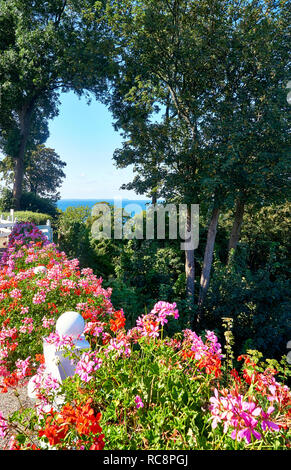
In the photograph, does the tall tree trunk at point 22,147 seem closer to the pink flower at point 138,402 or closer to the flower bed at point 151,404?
the flower bed at point 151,404

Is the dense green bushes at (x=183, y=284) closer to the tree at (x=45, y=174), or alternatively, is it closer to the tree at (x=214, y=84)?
the tree at (x=214, y=84)

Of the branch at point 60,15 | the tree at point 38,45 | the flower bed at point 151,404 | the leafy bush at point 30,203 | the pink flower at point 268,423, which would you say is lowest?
the flower bed at point 151,404

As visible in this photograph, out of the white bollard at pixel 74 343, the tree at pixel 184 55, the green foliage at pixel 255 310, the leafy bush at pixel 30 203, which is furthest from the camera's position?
the leafy bush at pixel 30 203

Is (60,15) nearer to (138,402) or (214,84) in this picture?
(214,84)

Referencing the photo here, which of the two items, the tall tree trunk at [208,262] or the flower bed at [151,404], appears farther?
the tall tree trunk at [208,262]

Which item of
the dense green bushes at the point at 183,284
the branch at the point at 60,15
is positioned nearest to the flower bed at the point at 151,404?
the dense green bushes at the point at 183,284

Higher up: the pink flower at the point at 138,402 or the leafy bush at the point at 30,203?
the leafy bush at the point at 30,203

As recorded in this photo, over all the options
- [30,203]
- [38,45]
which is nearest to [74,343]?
[38,45]

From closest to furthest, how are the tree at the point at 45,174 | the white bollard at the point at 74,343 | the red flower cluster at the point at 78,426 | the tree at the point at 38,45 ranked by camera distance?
the red flower cluster at the point at 78,426, the white bollard at the point at 74,343, the tree at the point at 38,45, the tree at the point at 45,174

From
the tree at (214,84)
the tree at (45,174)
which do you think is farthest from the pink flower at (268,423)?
the tree at (45,174)

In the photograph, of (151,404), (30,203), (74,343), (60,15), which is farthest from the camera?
(30,203)

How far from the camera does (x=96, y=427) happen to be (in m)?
1.21

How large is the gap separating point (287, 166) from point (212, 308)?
4048mm
